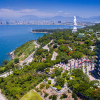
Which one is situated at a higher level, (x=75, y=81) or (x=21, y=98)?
(x=75, y=81)

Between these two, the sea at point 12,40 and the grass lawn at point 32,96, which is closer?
the grass lawn at point 32,96

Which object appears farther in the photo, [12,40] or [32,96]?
[12,40]

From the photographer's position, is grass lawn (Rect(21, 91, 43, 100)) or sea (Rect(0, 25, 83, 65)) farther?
sea (Rect(0, 25, 83, 65))

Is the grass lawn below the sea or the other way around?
below

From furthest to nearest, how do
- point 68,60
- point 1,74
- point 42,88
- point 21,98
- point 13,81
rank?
point 68,60 < point 1,74 < point 13,81 < point 42,88 < point 21,98

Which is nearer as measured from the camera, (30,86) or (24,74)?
(30,86)

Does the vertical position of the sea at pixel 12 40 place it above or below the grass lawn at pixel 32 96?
above

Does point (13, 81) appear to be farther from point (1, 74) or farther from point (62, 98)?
point (62, 98)

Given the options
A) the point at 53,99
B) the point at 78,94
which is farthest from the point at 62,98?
the point at 78,94

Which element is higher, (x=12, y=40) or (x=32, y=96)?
(x=12, y=40)

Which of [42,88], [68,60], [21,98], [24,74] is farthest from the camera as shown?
[68,60]
